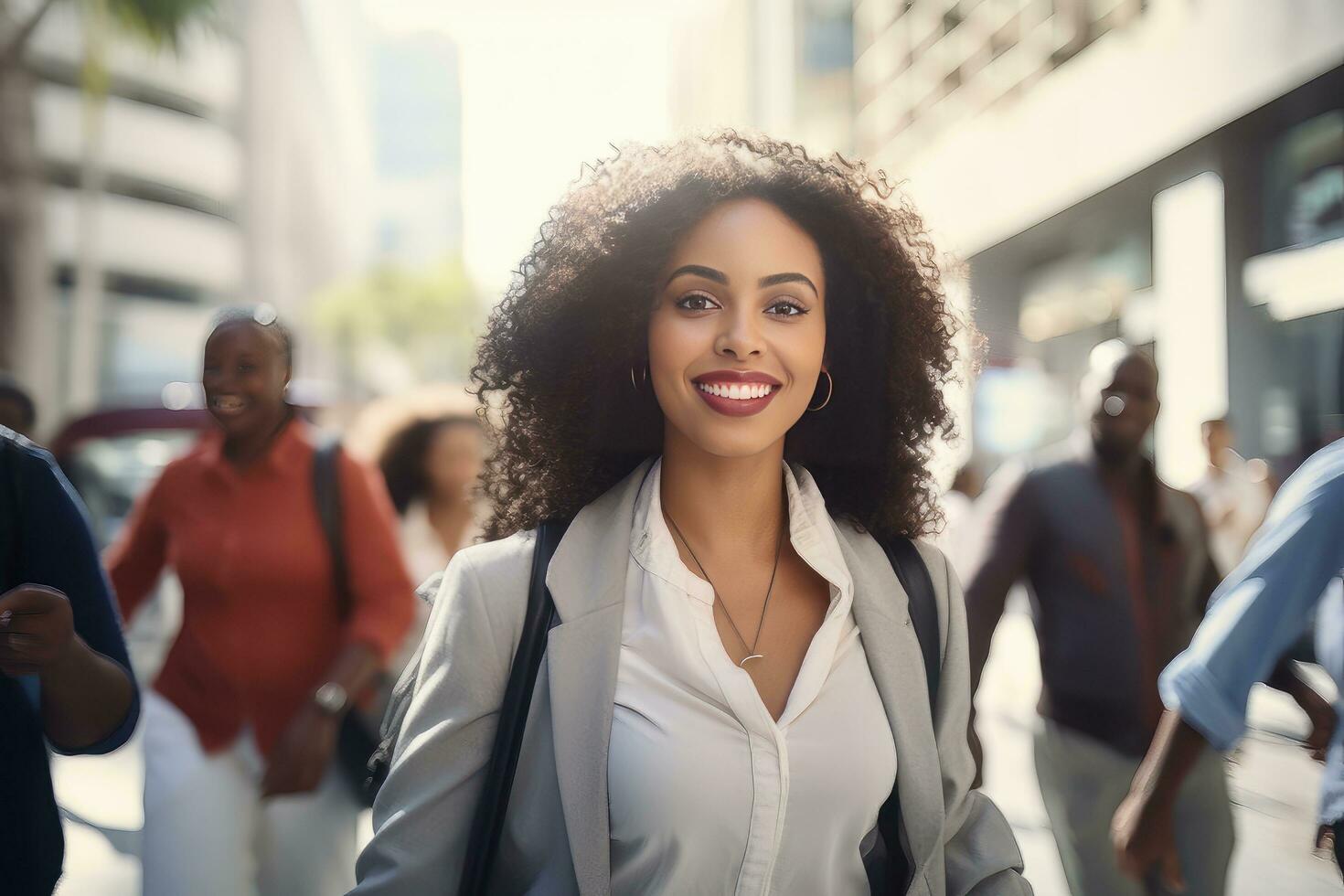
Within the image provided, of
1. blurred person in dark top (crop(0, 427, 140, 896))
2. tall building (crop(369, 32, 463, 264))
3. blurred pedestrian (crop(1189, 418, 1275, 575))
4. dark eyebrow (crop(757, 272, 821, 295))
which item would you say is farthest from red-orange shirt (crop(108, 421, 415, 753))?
tall building (crop(369, 32, 463, 264))

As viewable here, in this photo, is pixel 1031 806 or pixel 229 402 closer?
pixel 229 402

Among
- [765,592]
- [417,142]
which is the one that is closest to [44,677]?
[765,592]

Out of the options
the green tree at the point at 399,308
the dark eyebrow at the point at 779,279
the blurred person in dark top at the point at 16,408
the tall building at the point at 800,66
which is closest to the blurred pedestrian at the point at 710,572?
the dark eyebrow at the point at 779,279

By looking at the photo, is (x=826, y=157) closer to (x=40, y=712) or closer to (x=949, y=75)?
(x=40, y=712)

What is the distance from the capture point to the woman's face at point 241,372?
2.52 m

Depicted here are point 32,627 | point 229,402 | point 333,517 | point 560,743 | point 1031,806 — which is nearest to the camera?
point 32,627

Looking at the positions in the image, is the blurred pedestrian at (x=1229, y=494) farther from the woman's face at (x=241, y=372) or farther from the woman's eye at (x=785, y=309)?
the woman's face at (x=241, y=372)

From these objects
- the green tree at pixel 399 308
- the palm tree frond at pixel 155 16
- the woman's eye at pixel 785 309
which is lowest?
the woman's eye at pixel 785 309

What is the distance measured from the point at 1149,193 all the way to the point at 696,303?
1078 centimetres

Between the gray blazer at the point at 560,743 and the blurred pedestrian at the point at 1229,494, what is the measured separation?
3.82m

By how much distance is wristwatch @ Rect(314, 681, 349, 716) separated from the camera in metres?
3.11

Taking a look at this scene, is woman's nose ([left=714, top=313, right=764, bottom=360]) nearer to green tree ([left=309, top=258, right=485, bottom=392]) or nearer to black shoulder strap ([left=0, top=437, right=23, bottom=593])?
black shoulder strap ([left=0, top=437, right=23, bottom=593])

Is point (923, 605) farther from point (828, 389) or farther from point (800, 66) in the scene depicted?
point (800, 66)

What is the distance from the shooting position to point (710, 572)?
2.28 metres
